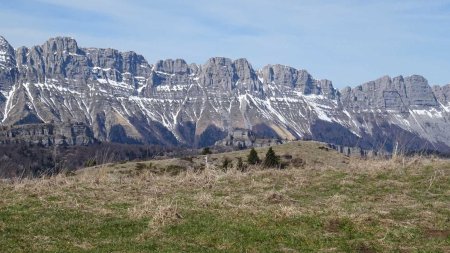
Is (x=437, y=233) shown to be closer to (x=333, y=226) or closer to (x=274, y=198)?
(x=333, y=226)

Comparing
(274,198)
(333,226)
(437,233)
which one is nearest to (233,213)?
(274,198)

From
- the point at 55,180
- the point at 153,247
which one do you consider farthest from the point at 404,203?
the point at 55,180

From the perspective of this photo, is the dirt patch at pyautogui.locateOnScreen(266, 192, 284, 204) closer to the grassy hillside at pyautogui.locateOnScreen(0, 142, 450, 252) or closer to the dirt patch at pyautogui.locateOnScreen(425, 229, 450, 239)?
the grassy hillside at pyautogui.locateOnScreen(0, 142, 450, 252)

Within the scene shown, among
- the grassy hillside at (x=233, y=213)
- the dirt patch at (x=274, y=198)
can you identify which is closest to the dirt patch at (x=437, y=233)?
the grassy hillside at (x=233, y=213)

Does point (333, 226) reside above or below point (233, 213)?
below

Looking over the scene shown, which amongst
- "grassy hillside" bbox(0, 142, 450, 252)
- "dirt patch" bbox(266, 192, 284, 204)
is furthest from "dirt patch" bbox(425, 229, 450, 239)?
"dirt patch" bbox(266, 192, 284, 204)

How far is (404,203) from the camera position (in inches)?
845

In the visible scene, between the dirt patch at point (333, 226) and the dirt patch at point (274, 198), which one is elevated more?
the dirt patch at point (274, 198)

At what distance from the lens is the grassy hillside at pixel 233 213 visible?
16078 millimetres

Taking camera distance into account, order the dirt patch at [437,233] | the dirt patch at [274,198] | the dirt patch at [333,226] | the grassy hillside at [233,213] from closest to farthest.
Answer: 1. the grassy hillside at [233,213]
2. the dirt patch at [437,233]
3. the dirt patch at [333,226]
4. the dirt patch at [274,198]

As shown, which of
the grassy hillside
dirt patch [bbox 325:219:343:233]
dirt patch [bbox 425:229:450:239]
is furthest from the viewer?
dirt patch [bbox 325:219:343:233]

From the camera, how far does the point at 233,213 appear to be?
19.3 metres

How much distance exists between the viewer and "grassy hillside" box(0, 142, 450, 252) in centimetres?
1608

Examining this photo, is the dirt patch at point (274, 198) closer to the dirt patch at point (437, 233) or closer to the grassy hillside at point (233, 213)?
the grassy hillside at point (233, 213)
